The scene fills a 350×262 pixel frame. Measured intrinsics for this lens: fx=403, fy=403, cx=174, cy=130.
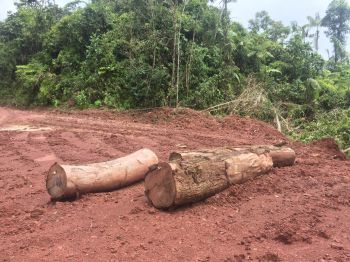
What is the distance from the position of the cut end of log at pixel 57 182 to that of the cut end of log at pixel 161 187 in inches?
42.0

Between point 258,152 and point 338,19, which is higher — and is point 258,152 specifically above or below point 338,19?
below

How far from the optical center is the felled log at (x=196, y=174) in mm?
4492

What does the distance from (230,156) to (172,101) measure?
8877 mm

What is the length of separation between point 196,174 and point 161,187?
17.0 inches

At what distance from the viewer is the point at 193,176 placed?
4617mm

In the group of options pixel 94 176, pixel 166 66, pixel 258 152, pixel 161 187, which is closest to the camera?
pixel 161 187

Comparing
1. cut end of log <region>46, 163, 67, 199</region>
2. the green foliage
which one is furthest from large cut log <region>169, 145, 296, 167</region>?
the green foliage

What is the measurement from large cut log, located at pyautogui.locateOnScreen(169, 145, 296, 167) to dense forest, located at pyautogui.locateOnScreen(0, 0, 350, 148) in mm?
5697

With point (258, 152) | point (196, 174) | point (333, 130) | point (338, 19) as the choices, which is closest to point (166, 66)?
point (333, 130)

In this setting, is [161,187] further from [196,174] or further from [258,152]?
[258,152]

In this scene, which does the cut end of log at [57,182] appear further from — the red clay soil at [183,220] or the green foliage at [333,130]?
the green foliage at [333,130]

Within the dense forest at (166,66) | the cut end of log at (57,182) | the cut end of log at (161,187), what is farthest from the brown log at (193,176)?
the dense forest at (166,66)

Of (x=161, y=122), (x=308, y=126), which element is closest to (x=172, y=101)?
(x=161, y=122)

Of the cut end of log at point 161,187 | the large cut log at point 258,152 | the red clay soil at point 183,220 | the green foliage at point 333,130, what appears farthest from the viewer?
the green foliage at point 333,130
